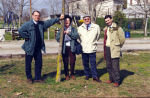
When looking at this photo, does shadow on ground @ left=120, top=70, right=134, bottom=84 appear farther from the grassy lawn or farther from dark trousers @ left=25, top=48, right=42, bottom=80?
dark trousers @ left=25, top=48, right=42, bottom=80

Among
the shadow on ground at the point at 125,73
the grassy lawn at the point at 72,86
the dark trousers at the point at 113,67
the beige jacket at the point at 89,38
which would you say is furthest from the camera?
the shadow on ground at the point at 125,73

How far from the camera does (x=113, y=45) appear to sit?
18.8ft

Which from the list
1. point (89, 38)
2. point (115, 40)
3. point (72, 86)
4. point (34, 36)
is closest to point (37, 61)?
point (34, 36)

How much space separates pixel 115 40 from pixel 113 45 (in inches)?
5.6

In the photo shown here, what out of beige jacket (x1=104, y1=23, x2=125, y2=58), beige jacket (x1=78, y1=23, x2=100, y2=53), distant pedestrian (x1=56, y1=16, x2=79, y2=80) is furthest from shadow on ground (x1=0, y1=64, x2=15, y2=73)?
beige jacket (x1=104, y1=23, x2=125, y2=58)

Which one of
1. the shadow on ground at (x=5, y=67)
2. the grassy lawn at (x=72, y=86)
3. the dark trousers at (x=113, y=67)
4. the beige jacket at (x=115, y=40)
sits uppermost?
the beige jacket at (x=115, y=40)

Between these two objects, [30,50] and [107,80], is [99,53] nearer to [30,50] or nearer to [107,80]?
[107,80]

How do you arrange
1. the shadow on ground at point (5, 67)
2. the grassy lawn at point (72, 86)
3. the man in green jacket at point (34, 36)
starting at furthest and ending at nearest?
the shadow on ground at point (5, 67) < the man in green jacket at point (34, 36) < the grassy lawn at point (72, 86)

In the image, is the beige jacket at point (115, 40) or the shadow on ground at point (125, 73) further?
the shadow on ground at point (125, 73)

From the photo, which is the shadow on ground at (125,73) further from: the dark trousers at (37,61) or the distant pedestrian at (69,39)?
the dark trousers at (37,61)

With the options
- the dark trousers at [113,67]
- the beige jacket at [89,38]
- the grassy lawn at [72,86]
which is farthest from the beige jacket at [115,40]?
the grassy lawn at [72,86]

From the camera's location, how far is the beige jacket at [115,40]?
5.67 metres

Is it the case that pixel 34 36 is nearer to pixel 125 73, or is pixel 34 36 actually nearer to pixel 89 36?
pixel 89 36

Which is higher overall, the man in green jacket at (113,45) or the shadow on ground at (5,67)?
the man in green jacket at (113,45)
